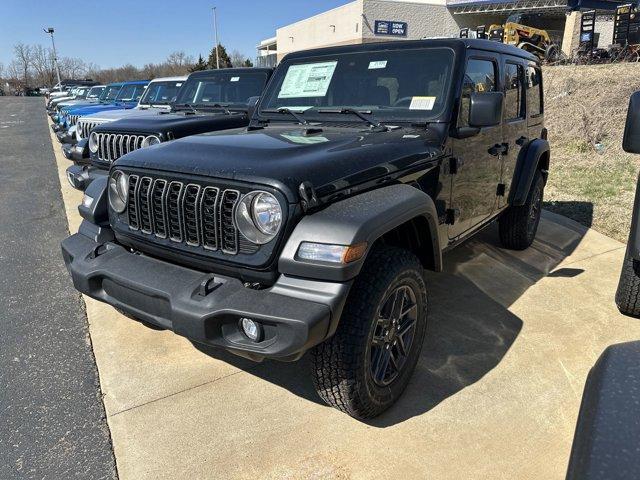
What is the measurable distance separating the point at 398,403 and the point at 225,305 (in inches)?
48.1

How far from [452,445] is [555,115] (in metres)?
11.0

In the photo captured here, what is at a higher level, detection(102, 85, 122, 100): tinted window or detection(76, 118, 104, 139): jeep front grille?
detection(102, 85, 122, 100): tinted window

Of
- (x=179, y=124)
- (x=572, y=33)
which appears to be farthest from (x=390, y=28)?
(x=179, y=124)

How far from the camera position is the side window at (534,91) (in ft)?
15.2

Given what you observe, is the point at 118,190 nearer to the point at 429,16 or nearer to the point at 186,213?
the point at 186,213

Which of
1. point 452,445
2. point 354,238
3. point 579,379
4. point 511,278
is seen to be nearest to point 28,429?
point 354,238

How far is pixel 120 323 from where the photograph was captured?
3578 millimetres

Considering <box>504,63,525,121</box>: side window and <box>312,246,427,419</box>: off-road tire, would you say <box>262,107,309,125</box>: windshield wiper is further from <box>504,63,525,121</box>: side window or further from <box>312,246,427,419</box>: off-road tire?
<box>504,63,525,121</box>: side window

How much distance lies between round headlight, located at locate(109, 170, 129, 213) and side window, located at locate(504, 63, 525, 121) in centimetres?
294

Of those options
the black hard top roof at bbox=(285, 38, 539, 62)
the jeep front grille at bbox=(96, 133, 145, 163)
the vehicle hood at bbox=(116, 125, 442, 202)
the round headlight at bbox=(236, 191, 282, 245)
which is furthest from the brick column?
the round headlight at bbox=(236, 191, 282, 245)

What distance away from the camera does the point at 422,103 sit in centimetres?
320

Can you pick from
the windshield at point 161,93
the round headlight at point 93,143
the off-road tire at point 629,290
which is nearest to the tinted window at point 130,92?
the windshield at point 161,93

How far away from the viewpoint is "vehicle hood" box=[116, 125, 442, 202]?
2.26 metres

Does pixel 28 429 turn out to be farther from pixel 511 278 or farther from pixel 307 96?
pixel 511 278
